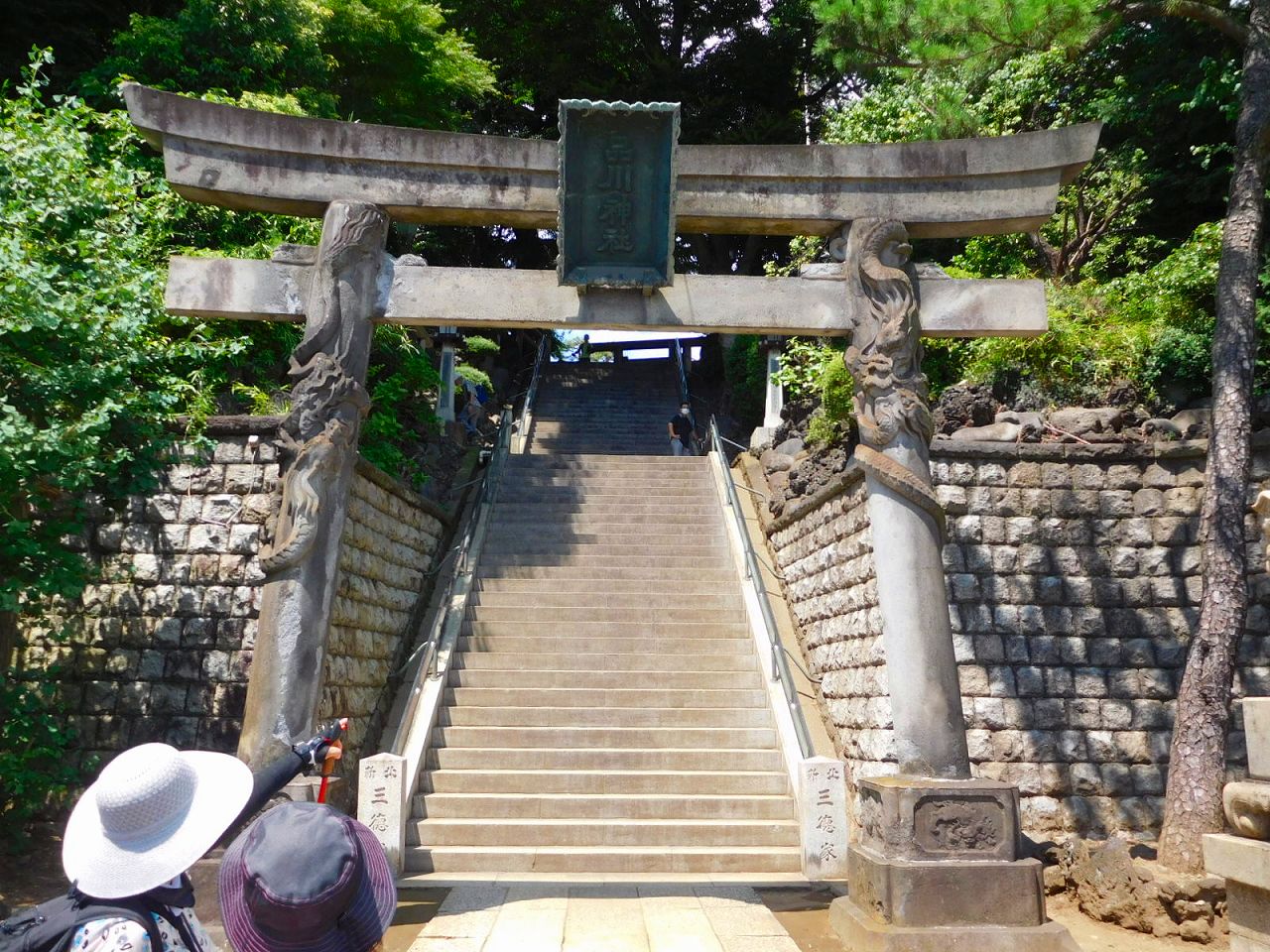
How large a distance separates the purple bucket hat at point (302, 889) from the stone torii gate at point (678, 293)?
438 cm

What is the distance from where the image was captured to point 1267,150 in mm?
7480

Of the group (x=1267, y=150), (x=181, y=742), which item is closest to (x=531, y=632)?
(x=181, y=742)

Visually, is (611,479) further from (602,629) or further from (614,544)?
(602,629)

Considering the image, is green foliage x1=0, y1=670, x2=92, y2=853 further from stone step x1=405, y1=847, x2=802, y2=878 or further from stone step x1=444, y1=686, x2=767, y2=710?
stone step x1=444, y1=686, x2=767, y2=710

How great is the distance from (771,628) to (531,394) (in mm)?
12943

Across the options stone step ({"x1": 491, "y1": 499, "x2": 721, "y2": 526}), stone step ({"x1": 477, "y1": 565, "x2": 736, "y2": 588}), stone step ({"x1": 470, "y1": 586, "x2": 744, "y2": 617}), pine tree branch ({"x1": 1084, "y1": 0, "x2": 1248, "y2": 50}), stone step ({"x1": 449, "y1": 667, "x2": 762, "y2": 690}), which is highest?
pine tree branch ({"x1": 1084, "y1": 0, "x2": 1248, "y2": 50})

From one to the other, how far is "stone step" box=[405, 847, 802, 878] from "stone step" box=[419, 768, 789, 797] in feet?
2.64

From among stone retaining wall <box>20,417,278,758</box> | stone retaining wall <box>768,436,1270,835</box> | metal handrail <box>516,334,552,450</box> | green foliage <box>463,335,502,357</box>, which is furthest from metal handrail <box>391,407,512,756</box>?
green foliage <box>463,335,502,357</box>

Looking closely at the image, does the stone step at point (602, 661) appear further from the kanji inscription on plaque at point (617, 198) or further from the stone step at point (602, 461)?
the stone step at point (602, 461)

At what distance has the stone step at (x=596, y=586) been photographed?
10969mm

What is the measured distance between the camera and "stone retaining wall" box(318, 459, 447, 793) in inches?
329

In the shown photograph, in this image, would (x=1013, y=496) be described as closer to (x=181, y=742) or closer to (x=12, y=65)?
(x=181, y=742)

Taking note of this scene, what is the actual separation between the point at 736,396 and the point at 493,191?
Result: 13591mm

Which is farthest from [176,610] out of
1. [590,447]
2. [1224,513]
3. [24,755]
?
[590,447]
